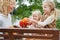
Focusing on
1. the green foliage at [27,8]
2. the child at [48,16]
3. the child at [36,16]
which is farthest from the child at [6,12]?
the child at [48,16]

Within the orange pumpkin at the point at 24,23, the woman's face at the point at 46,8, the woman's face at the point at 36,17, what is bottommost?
the orange pumpkin at the point at 24,23

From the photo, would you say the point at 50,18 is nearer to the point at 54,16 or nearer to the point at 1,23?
the point at 54,16

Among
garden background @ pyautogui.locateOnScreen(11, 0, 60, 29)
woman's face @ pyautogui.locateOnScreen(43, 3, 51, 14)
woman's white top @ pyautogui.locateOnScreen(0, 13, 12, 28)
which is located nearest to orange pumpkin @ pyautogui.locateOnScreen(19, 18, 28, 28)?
garden background @ pyautogui.locateOnScreen(11, 0, 60, 29)

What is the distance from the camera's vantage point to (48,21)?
241 centimetres

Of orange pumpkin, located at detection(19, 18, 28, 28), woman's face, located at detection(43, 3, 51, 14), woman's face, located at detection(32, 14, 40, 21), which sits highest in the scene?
woman's face, located at detection(43, 3, 51, 14)

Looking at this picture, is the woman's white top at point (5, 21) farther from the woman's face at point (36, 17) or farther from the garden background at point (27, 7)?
the woman's face at point (36, 17)

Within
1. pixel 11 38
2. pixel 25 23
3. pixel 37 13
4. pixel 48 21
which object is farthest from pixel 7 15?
pixel 11 38

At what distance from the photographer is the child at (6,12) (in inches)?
97.0

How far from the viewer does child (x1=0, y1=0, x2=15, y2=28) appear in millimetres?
2463

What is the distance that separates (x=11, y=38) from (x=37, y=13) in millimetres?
1239

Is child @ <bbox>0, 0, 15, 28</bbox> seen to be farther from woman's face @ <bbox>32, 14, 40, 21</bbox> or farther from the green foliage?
woman's face @ <bbox>32, 14, 40, 21</bbox>

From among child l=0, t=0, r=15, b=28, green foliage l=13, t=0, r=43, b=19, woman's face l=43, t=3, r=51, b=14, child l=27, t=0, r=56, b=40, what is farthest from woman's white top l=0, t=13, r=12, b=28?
woman's face l=43, t=3, r=51, b=14

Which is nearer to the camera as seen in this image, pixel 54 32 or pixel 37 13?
pixel 54 32

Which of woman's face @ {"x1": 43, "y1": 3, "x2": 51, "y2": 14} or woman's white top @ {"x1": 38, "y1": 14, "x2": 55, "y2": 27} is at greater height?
woman's face @ {"x1": 43, "y1": 3, "x2": 51, "y2": 14}
